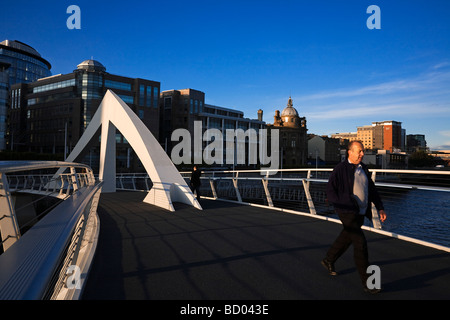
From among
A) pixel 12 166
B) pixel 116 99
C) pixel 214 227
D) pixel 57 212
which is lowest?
pixel 214 227

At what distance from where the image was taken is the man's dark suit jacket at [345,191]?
362 cm

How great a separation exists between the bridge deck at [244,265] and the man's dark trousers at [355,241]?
272 millimetres

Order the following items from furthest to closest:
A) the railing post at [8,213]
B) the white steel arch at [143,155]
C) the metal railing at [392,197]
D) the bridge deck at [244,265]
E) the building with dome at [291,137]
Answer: the building with dome at [291,137]
the white steel arch at [143,155]
the metal railing at [392,197]
the bridge deck at [244,265]
the railing post at [8,213]

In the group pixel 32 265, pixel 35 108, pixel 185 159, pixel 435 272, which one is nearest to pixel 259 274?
pixel 435 272

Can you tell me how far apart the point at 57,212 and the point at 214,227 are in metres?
3.98

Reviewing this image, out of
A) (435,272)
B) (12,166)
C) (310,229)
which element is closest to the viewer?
(12,166)

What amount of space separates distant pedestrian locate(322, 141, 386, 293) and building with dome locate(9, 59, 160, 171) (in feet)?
191

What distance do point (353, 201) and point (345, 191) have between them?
0.15 metres

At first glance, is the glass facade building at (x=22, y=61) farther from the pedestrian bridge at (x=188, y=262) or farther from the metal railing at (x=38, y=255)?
the metal railing at (x=38, y=255)

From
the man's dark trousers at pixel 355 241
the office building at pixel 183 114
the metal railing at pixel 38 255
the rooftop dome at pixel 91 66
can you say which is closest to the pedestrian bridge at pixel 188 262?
the metal railing at pixel 38 255

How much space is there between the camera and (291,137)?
11350 centimetres

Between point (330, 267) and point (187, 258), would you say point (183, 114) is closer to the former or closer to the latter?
point (187, 258)

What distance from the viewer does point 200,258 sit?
177 inches

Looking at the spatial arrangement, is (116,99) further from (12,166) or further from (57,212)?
(12,166)
